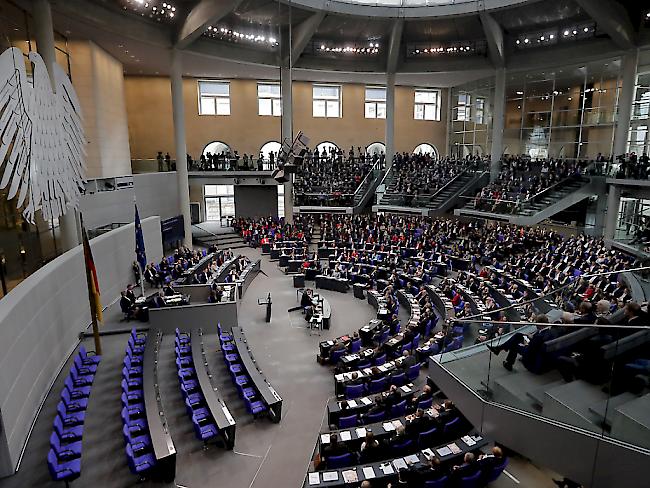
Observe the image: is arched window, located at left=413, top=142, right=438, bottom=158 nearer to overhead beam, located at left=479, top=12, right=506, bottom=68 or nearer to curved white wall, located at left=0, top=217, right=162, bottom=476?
overhead beam, located at left=479, top=12, right=506, bottom=68

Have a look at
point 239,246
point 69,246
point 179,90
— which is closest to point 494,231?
point 239,246

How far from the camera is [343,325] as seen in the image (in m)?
14.8

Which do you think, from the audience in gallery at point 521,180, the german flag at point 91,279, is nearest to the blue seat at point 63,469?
the german flag at point 91,279

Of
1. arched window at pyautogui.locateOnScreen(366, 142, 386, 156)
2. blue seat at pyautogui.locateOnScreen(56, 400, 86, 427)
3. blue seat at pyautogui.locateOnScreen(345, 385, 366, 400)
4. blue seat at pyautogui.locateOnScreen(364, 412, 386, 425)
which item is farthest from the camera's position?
arched window at pyautogui.locateOnScreen(366, 142, 386, 156)

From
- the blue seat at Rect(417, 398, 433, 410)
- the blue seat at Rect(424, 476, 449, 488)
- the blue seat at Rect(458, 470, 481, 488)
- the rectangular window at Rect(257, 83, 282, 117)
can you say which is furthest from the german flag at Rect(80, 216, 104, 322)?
the rectangular window at Rect(257, 83, 282, 117)

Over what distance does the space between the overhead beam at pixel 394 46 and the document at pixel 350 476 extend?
2354cm

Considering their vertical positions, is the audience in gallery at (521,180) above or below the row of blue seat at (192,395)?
above

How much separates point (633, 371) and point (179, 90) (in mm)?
22817

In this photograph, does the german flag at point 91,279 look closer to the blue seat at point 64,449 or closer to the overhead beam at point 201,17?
the blue seat at point 64,449

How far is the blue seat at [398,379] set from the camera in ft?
34.0

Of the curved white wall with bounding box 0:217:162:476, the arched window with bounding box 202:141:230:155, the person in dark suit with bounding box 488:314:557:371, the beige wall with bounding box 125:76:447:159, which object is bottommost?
the curved white wall with bounding box 0:217:162:476

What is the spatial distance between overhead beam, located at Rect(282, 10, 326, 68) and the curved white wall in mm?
15046

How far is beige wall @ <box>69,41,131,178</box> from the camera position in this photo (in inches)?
710

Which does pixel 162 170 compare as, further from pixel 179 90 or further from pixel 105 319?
pixel 105 319
